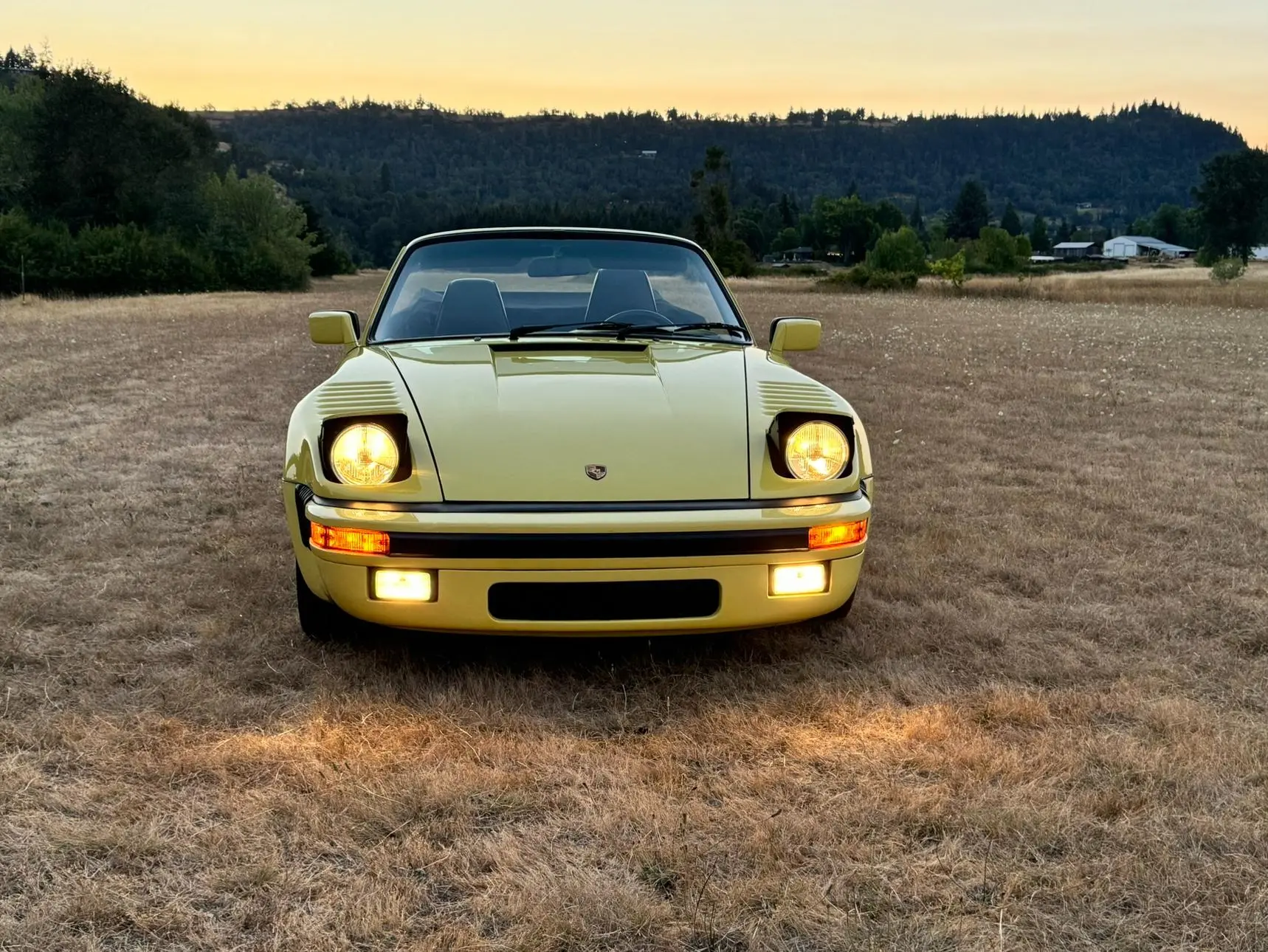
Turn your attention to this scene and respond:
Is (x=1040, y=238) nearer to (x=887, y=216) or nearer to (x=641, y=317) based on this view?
(x=887, y=216)

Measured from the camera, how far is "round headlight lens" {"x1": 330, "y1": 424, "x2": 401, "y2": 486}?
2713 mm

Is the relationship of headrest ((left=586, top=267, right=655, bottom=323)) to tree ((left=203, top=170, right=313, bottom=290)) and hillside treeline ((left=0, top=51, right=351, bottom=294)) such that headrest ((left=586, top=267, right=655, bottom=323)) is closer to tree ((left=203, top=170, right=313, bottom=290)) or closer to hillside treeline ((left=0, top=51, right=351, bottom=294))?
hillside treeline ((left=0, top=51, right=351, bottom=294))

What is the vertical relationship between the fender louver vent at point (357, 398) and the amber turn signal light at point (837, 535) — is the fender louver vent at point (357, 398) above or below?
above

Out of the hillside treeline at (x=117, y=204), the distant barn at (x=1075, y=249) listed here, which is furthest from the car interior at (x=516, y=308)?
the distant barn at (x=1075, y=249)

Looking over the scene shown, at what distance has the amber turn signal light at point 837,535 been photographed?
9.00 ft

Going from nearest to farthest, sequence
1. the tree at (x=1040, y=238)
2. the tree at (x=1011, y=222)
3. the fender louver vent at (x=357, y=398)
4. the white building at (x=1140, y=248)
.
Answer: the fender louver vent at (x=357, y=398) → the white building at (x=1140, y=248) → the tree at (x=1011, y=222) → the tree at (x=1040, y=238)

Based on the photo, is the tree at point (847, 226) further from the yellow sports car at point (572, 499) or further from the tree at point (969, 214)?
the yellow sports car at point (572, 499)

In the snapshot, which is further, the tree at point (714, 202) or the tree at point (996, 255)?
the tree at point (996, 255)

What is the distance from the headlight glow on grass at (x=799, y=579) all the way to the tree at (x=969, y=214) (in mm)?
129280

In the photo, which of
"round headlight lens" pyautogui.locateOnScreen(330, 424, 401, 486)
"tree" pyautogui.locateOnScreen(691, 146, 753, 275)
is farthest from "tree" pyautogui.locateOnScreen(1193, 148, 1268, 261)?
"round headlight lens" pyautogui.locateOnScreen(330, 424, 401, 486)

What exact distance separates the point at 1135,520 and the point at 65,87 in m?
52.2

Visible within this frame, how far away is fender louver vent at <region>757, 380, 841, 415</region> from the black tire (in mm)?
1398

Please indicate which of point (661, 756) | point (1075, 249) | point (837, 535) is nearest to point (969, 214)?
point (1075, 249)

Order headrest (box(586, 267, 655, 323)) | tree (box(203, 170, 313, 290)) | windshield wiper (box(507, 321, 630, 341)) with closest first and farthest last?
windshield wiper (box(507, 321, 630, 341)) → headrest (box(586, 267, 655, 323)) → tree (box(203, 170, 313, 290))
